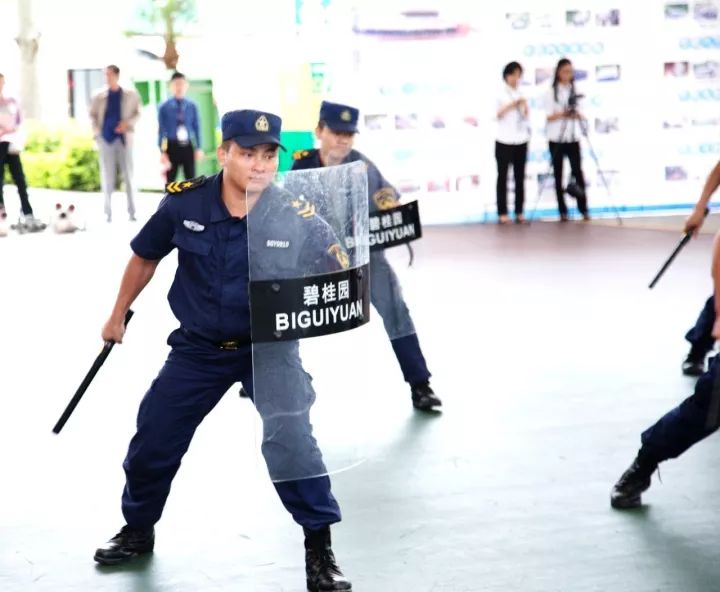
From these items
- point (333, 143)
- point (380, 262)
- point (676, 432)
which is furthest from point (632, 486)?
point (333, 143)

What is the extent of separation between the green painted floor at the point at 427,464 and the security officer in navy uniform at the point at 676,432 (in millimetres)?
113

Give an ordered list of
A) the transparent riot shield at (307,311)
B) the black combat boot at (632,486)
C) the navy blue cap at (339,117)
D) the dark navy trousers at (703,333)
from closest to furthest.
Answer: the transparent riot shield at (307,311)
the black combat boot at (632,486)
the navy blue cap at (339,117)
the dark navy trousers at (703,333)

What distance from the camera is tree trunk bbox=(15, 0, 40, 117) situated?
26312 millimetres

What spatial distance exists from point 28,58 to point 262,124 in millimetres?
24087

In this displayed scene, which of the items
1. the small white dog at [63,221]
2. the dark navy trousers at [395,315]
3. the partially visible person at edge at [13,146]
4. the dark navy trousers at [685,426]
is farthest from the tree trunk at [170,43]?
the dark navy trousers at [685,426]

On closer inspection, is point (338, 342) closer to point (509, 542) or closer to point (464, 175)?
point (509, 542)

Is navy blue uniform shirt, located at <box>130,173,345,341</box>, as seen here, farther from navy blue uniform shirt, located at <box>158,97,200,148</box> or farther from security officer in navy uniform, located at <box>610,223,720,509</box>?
navy blue uniform shirt, located at <box>158,97,200,148</box>

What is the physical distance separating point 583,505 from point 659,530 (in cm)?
37

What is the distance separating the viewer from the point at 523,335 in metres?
8.30

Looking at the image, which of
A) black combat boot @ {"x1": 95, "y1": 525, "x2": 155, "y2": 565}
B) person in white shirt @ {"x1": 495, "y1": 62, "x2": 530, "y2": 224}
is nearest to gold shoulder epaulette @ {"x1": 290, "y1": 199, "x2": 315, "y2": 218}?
black combat boot @ {"x1": 95, "y1": 525, "x2": 155, "y2": 565}

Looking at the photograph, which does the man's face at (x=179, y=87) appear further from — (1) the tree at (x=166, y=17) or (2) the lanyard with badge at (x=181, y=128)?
(1) the tree at (x=166, y=17)

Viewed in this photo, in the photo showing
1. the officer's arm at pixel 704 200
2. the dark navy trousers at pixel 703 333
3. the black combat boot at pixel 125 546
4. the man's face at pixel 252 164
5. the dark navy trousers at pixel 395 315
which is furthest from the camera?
the dark navy trousers at pixel 703 333

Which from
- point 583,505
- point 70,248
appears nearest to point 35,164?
point 70,248

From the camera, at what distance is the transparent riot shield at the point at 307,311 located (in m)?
3.79
